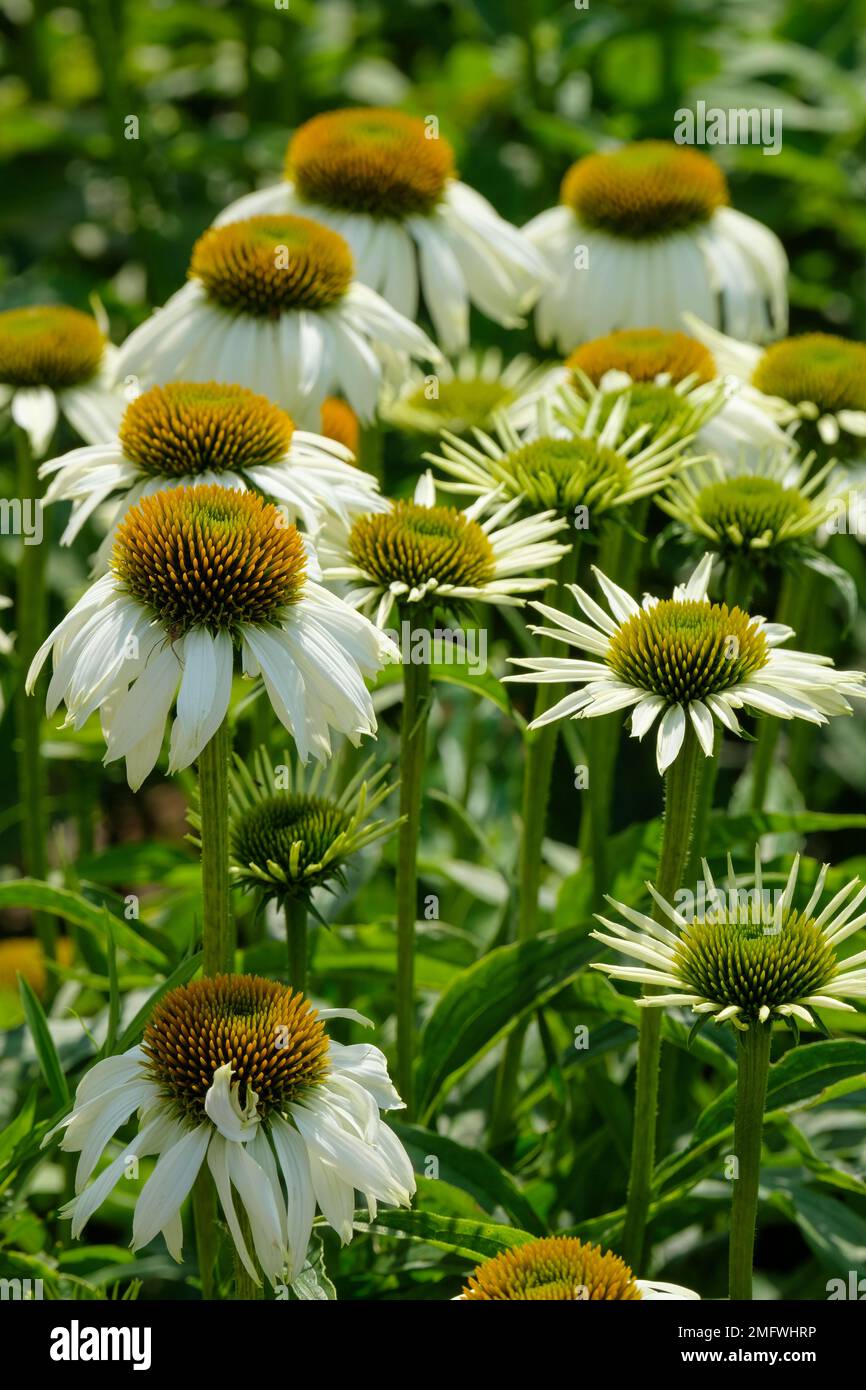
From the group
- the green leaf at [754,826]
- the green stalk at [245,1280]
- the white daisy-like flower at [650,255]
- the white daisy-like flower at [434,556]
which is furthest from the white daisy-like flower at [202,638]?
the white daisy-like flower at [650,255]

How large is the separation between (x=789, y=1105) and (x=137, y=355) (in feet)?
3.87

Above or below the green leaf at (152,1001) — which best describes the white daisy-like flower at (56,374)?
above

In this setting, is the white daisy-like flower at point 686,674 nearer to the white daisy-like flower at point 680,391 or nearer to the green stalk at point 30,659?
the white daisy-like flower at point 680,391

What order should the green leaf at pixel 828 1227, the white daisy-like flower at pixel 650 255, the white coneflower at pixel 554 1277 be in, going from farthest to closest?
the white daisy-like flower at pixel 650 255 < the green leaf at pixel 828 1227 < the white coneflower at pixel 554 1277

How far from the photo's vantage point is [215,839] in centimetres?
149

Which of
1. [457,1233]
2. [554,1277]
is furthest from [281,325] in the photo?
[554,1277]

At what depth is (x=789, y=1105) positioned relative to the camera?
1710 millimetres

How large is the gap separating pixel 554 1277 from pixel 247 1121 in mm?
261

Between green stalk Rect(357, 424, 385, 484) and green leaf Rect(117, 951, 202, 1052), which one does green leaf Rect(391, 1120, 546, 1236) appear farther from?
green stalk Rect(357, 424, 385, 484)

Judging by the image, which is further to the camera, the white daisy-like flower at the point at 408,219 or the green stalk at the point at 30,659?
the white daisy-like flower at the point at 408,219

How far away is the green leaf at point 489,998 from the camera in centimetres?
179

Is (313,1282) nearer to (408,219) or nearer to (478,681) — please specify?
(478,681)

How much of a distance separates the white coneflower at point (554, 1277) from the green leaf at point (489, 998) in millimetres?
427
